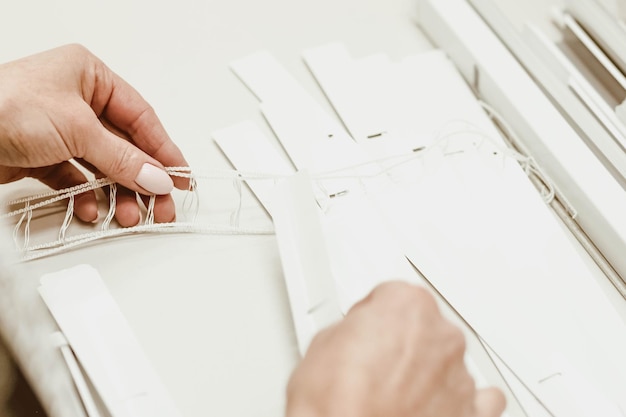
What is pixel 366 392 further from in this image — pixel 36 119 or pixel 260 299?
pixel 36 119

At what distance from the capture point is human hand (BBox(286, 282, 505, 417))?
49 centimetres

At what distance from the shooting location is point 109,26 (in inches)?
40.6

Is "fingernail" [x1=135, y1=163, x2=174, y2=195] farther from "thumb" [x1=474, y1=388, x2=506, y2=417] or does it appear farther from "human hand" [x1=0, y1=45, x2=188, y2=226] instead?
"thumb" [x1=474, y1=388, x2=506, y2=417]

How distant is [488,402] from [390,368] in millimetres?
96

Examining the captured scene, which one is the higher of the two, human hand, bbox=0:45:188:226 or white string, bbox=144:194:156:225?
human hand, bbox=0:45:188:226

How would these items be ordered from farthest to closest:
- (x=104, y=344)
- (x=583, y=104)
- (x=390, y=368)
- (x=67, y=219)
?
(x=583, y=104)
(x=67, y=219)
(x=104, y=344)
(x=390, y=368)

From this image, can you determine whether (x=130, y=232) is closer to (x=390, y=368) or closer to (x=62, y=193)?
(x=62, y=193)

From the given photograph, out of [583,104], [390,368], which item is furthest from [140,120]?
[583,104]

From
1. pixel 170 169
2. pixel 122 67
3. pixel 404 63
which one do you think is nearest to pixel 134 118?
pixel 170 169

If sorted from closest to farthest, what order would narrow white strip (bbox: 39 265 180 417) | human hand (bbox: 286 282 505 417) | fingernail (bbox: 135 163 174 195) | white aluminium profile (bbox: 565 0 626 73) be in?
human hand (bbox: 286 282 505 417) → narrow white strip (bbox: 39 265 180 417) → fingernail (bbox: 135 163 174 195) → white aluminium profile (bbox: 565 0 626 73)

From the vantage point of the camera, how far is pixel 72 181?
0.81 m

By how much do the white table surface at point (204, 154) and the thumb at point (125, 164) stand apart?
0.23 ft

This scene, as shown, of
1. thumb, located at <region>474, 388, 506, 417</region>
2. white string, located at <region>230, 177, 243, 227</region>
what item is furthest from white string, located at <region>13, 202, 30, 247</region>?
thumb, located at <region>474, 388, 506, 417</region>

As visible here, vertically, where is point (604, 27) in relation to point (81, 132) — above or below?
below
